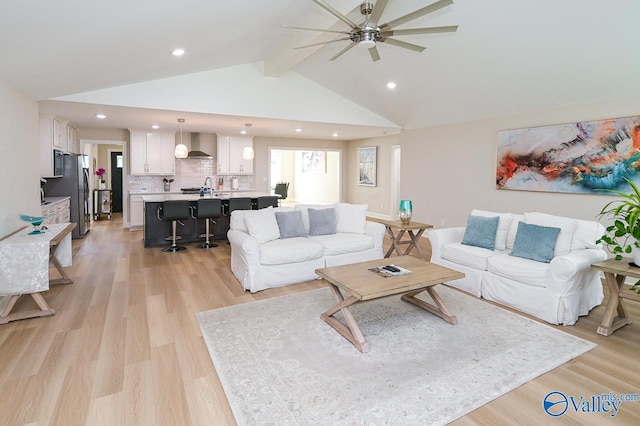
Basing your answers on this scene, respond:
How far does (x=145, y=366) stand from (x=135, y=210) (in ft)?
20.3

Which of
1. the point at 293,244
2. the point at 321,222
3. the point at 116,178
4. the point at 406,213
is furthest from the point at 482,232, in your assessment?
the point at 116,178

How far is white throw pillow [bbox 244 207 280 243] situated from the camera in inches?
172

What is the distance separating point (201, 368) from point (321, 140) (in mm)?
8726

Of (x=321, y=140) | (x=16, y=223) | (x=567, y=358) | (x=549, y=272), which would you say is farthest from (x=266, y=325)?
(x=321, y=140)

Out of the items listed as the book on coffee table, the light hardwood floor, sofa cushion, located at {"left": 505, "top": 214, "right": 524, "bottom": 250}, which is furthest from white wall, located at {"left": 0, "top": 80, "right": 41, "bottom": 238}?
sofa cushion, located at {"left": 505, "top": 214, "right": 524, "bottom": 250}

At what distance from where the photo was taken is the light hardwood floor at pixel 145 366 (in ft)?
6.53

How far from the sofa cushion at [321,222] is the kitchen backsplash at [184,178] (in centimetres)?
490

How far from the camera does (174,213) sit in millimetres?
5809

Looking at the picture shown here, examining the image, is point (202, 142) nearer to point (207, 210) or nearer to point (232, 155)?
point (232, 155)

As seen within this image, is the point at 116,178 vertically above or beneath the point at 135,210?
above

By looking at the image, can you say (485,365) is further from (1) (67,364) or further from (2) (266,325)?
(1) (67,364)

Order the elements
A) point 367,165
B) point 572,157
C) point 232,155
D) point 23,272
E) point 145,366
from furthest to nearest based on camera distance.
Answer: point 367,165 < point 232,155 < point 572,157 < point 23,272 < point 145,366

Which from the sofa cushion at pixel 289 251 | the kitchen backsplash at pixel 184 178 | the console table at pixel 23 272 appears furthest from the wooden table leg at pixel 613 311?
the kitchen backsplash at pixel 184 178

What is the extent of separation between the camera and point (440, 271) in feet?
10.6
